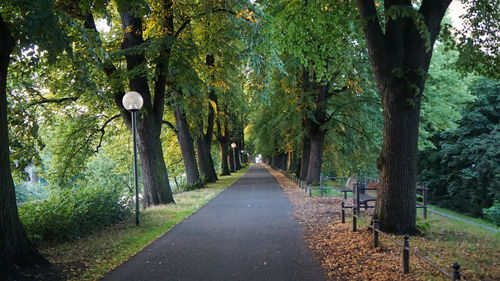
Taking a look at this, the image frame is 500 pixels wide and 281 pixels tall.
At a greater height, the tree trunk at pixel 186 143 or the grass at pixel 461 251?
the tree trunk at pixel 186 143

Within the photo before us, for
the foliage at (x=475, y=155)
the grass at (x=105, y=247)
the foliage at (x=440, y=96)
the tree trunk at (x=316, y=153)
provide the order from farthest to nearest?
the foliage at (x=475, y=155) → the tree trunk at (x=316, y=153) → the foliage at (x=440, y=96) → the grass at (x=105, y=247)

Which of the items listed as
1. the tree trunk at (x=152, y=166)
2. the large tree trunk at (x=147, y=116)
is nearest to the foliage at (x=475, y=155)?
the tree trunk at (x=152, y=166)

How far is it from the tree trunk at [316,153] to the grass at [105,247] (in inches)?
459

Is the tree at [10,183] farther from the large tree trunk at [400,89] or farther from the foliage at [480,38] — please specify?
the foliage at [480,38]

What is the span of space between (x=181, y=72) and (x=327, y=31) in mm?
5655

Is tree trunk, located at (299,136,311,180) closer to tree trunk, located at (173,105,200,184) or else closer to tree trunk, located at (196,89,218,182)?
tree trunk, located at (173,105,200,184)

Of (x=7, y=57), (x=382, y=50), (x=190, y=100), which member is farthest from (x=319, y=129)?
(x=7, y=57)

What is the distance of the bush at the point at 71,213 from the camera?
8875 mm

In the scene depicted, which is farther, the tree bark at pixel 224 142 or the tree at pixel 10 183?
the tree bark at pixel 224 142

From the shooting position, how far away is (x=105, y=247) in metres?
8.78

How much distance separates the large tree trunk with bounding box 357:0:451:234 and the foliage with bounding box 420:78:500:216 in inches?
675

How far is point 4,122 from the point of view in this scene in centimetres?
673

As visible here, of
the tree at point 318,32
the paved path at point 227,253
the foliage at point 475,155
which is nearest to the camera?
the paved path at point 227,253

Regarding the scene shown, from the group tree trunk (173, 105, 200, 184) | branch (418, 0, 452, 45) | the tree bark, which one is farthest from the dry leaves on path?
the tree bark
